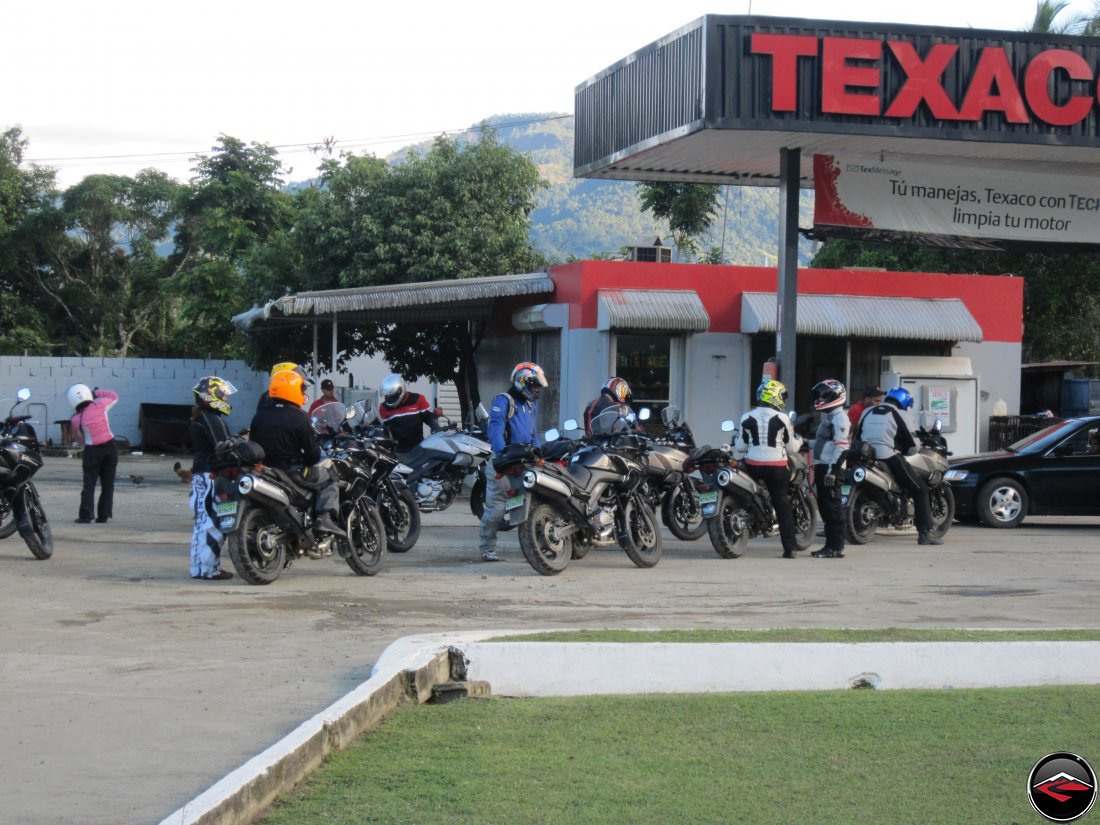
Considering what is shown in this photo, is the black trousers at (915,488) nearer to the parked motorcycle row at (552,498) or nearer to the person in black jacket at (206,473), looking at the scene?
the parked motorcycle row at (552,498)

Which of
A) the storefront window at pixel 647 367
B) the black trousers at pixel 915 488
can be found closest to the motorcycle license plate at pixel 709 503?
the black trousers at pixel 915 488

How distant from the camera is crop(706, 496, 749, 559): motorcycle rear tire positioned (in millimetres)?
13180

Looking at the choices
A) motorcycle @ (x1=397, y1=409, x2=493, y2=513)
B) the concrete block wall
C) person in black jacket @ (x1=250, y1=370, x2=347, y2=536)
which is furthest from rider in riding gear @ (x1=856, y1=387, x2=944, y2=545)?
the concrete block wall

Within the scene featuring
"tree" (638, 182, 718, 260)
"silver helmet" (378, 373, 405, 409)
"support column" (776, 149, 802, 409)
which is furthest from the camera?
"tree" (638, 182, 718, 260)

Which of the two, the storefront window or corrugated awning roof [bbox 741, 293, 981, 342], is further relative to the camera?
the storefront window

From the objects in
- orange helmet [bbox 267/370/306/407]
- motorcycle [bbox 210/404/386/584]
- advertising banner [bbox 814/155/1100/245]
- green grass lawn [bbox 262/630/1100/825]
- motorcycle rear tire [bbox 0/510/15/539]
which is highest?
advertising banner [bbox 814/155/1100/245]

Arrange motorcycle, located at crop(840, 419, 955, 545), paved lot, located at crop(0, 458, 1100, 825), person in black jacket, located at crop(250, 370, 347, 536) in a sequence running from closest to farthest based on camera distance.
→ paved lot, located at crop(0, 458, 1100, 825) → person in black jacket, located at crop(250, 370, 347, 536) → motorcycle, located at crop(840, 419, 955, 545)

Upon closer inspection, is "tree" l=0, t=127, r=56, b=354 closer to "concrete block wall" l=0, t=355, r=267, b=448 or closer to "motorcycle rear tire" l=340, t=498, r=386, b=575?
"concrete block wall" l=0, t=355, r=267, b=448

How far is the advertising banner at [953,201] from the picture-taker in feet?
59.5

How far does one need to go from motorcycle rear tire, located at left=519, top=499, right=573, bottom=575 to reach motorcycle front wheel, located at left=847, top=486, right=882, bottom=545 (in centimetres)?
404

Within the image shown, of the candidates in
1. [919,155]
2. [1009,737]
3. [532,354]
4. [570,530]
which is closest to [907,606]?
[570,530]

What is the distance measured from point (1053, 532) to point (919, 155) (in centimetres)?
530

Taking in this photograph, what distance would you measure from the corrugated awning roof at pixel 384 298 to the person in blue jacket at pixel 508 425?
26.1 ft

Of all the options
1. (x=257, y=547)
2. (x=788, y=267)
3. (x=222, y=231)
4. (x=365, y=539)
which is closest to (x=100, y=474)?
(x=365, y=539)
